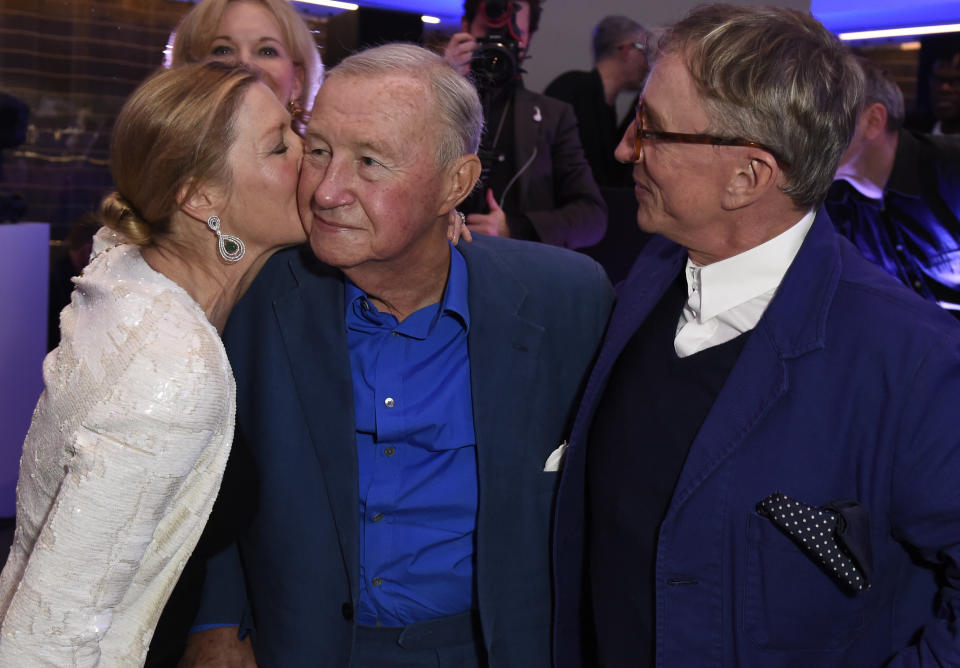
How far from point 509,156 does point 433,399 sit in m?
1.64

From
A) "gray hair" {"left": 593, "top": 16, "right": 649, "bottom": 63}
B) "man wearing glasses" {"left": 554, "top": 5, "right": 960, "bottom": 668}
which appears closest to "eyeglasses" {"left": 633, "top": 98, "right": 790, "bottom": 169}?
"man wearing glasses" {"left": 554, "top": 5, "right": 960, "bottom": 668}

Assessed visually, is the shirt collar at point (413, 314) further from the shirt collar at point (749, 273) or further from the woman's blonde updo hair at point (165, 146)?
the shirt collar at point (749, 273)

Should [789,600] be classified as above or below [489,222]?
below

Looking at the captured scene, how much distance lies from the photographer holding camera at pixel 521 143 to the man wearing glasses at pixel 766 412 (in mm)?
1309

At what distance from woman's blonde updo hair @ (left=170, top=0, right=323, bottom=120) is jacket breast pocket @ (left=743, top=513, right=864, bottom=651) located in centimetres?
176

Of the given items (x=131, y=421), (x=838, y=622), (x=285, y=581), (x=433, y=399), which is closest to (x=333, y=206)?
(x=433, y=399)

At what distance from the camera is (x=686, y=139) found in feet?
5.21

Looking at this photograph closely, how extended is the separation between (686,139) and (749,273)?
26cm

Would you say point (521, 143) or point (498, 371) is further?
point (521, 143)

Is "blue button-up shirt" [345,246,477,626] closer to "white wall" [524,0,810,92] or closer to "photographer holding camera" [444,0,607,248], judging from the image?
"photographer holding camera" [444,0,607,248]

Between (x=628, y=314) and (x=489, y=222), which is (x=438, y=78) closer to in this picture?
(x=628, y=314)

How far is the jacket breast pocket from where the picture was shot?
1.42 m

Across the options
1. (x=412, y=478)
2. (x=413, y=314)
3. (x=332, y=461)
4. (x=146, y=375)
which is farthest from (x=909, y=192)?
(x=146, y=375)

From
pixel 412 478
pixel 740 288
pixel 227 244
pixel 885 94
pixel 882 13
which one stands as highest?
pixel 882 13
